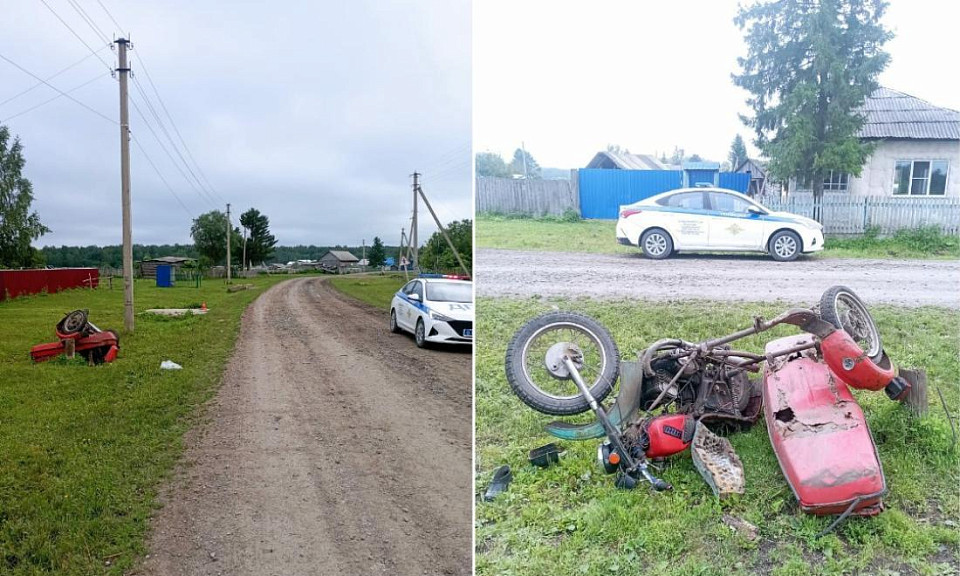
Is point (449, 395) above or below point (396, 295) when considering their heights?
below

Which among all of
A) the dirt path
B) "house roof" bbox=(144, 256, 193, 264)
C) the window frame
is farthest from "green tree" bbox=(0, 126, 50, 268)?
the window frame

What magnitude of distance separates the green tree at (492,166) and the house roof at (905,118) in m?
1.02

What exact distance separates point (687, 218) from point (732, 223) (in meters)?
0.12

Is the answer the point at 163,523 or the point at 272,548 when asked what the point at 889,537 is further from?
the point at 163,523

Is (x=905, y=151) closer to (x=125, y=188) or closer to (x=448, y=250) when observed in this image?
(x=448, y=250)

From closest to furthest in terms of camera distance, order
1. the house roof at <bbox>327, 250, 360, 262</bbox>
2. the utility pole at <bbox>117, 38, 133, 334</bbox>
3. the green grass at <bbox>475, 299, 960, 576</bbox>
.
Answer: the green grass at <bbox>475, 299, 960, 576</bbox>
the utility pole at <bbox>117, 38, 133, 334</bbox>
the house roof at <bbox>327, 250, 360, 262</bbox>

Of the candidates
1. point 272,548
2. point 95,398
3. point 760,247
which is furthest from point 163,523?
point 760,247

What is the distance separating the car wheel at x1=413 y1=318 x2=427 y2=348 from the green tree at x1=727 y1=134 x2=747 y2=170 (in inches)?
86.4

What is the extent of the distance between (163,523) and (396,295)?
1932 millimetres

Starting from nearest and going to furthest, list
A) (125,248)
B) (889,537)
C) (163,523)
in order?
(889,537)
(163,523)
(125,248)

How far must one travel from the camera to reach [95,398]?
2.10 m

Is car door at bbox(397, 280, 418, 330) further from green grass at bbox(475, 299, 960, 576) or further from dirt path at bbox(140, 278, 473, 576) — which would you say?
green grass at bbox(475, 299, 960, 576)

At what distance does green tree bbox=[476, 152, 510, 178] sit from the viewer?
6.25 feet

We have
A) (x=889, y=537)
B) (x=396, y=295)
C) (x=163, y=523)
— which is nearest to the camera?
(x=889, y=537)
